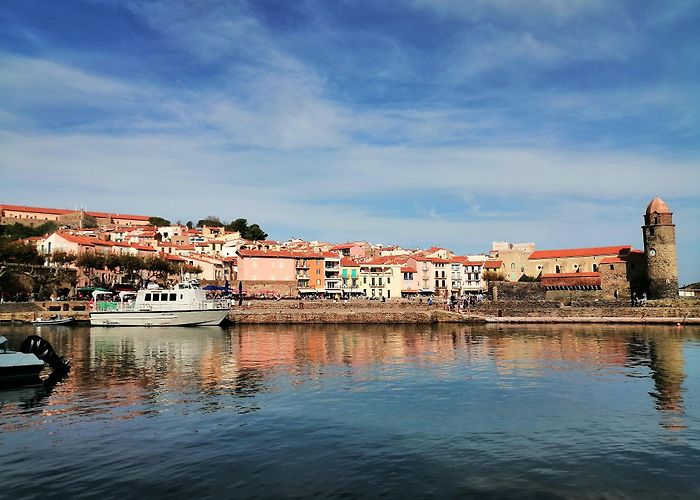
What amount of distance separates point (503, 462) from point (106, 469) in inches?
325

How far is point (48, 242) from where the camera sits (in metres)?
81.9

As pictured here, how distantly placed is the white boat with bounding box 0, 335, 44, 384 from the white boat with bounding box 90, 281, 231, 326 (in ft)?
98.4

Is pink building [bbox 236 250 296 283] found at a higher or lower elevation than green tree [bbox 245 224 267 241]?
lower

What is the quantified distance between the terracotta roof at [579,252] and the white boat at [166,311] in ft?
206

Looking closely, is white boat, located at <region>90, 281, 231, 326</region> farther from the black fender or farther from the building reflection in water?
the black fender

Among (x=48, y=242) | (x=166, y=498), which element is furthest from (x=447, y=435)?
(x=48, y=242)

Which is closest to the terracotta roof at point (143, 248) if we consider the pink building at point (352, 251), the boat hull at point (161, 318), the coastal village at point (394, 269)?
the coastal village at point (394, 269)

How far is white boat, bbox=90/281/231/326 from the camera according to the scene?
51.1 metres

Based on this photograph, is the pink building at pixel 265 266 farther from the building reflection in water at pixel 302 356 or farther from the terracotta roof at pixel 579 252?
the terracotta roof at pixel 579 252

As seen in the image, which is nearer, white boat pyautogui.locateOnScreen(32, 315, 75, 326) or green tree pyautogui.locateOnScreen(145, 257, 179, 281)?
white boat pyautogui.locateOnScreen(32, 315, 75, 326)

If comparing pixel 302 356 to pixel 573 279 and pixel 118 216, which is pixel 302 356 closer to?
pixel 573 279

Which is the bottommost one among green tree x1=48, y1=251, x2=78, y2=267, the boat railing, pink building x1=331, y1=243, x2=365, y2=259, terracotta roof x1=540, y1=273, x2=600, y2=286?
the boat railing

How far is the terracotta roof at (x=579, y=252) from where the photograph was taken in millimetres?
88762

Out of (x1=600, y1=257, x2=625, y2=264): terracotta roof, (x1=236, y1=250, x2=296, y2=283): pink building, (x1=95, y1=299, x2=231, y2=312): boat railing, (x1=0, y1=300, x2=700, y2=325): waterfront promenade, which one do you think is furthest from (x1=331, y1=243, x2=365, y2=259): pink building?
(x1=95, y1=299, x2=231, y2=312): boat railing
